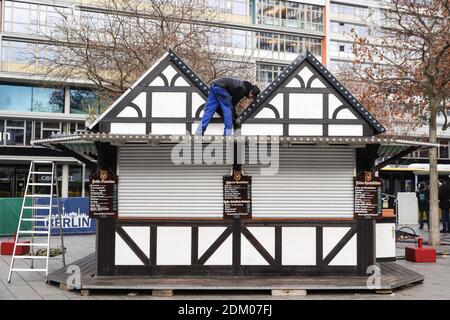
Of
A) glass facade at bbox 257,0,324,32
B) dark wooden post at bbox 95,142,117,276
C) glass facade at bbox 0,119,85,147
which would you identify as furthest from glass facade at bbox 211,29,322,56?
dark wooden post at bbox 95,142,117,276

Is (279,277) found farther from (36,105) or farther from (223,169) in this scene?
(36,105)

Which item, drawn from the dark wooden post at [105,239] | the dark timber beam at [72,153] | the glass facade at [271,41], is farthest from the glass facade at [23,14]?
the dark wooden post at [105,239]

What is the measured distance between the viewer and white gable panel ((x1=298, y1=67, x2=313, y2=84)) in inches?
429

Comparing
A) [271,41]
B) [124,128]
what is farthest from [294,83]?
[271,41]

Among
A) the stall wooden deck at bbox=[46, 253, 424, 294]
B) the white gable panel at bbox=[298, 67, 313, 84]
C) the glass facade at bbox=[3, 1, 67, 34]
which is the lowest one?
the stall wooden deck at bbox=[46, 253, 424, 294]

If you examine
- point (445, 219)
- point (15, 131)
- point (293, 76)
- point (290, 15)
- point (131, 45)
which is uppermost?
point (290, 15)

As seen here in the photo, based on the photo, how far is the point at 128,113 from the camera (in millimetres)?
10820

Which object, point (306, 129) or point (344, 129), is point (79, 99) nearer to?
point (306, 129)

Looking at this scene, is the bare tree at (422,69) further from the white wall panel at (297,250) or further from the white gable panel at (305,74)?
the white wall panel at (297,250)

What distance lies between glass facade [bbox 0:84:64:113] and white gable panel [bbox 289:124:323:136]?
2814 cm

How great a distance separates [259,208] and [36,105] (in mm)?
29633

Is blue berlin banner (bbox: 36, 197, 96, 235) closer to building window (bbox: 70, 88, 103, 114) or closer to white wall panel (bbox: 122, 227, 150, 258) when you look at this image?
white wall panel (bbox: 122, 227, 150, 258)

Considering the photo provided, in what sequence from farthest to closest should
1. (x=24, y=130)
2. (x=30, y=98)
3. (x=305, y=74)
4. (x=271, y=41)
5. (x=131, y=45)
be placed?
(x=271, y=41)
(x=24, y=130)
(x=30, y=98)
(x=131, y=45)
(x=305, y=74)

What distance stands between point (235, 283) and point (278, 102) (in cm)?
379
